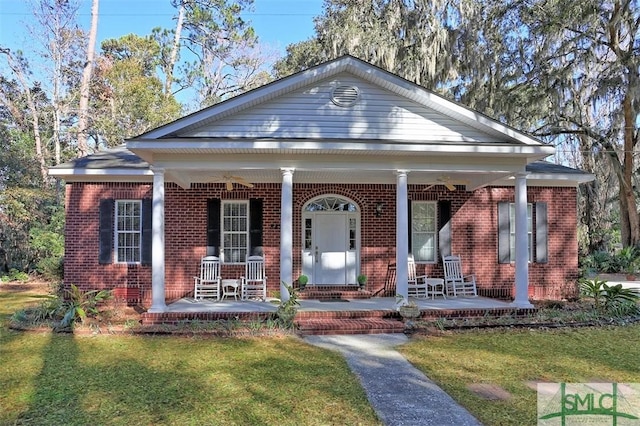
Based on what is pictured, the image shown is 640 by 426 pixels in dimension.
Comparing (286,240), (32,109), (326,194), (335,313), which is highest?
(32,109)

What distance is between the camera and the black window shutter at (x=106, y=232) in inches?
391

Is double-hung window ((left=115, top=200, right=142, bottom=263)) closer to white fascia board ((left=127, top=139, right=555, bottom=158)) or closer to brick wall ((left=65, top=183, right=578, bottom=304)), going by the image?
brick wall ((left=65, top=183, right=578, bottom=304))

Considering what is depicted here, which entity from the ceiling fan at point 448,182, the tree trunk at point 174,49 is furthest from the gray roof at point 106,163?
the tree trunk at point 174,49

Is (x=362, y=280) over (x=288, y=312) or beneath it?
over

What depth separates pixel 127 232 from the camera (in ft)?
33.1

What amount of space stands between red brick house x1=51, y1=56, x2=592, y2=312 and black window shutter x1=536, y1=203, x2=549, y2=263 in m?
0.03

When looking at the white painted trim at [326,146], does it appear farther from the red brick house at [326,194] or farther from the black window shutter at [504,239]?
the black window shutter at [504,239]

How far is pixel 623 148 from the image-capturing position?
55.8ft

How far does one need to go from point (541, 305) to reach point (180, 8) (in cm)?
2343

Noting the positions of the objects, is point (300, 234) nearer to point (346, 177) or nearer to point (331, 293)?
point (331, 293)

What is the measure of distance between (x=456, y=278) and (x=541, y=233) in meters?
2.57

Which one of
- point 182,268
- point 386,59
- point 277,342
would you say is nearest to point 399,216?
point 277,342

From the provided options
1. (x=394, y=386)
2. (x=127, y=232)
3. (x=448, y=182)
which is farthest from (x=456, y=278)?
(x=127, y=232)

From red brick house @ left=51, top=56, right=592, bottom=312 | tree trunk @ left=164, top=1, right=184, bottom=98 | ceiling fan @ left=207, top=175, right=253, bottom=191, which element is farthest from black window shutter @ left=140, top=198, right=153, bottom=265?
tree trunk @ left=164, top=1, right=184, bottom=98
